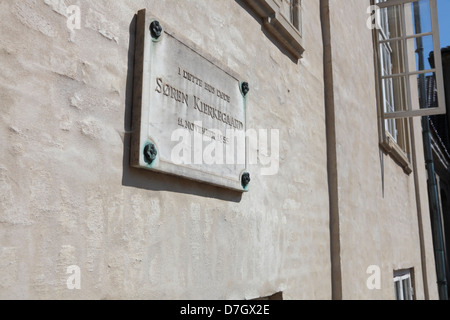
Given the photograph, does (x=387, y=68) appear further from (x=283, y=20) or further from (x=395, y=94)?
(x=283, y=20)

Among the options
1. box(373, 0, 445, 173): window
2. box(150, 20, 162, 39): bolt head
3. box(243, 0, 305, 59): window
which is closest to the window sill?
box(373, 0, 445, 173): window

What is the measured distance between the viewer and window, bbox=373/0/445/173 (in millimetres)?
5855

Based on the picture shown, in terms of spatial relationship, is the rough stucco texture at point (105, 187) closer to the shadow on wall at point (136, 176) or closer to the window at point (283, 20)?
the shadow on wall at point (136, 176)

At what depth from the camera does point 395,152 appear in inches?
246

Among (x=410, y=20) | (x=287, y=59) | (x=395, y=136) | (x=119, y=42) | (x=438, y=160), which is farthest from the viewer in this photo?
(x=438, y=160)

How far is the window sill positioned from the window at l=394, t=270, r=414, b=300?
1.46 m

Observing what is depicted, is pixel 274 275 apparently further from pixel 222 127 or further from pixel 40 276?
pixel 40 276

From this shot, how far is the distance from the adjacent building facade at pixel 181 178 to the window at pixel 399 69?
1.02m

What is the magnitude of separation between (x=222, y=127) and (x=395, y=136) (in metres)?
5.42

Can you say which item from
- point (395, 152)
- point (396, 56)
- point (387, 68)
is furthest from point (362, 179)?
point (396, 56)

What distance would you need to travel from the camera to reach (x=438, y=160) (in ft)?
45.0

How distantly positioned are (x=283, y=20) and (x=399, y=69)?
4720 mm

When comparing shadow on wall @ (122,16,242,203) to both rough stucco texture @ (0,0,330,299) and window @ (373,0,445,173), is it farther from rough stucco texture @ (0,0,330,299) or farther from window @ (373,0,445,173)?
window @ (373,0,445,173)

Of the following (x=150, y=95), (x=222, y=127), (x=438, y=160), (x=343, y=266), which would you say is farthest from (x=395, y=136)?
(x=438, y=160)
